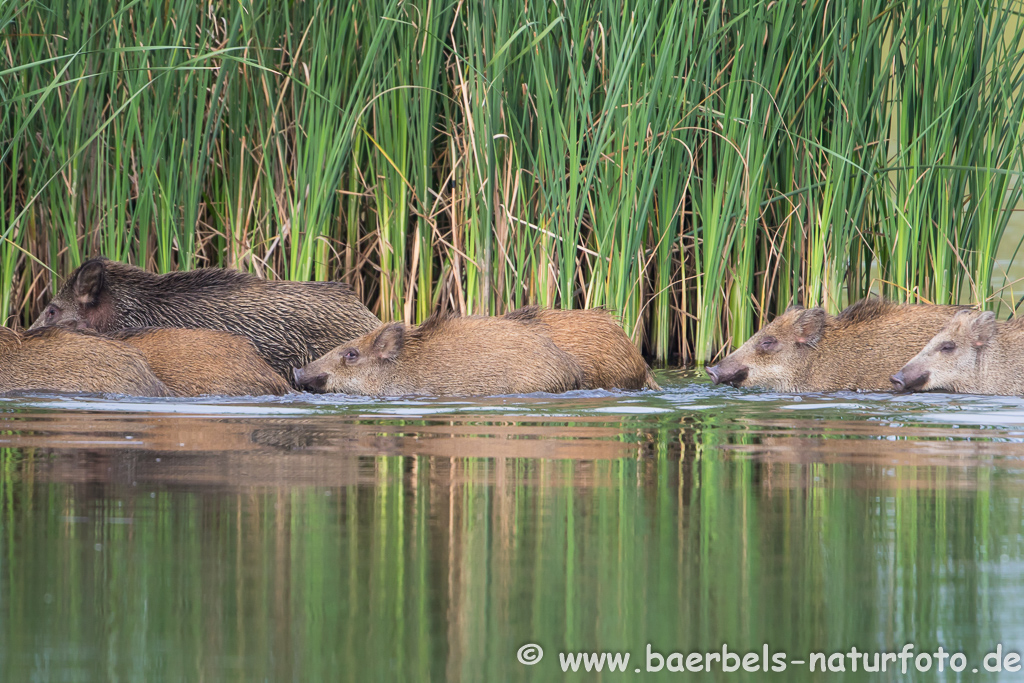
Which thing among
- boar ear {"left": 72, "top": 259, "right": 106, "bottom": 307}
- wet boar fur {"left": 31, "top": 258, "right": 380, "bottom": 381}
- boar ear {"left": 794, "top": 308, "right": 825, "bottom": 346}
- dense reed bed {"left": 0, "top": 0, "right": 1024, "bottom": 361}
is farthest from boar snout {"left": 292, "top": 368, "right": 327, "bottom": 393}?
boar ear {"left": 794, "top": 308, "right": 825, "bottom": 346}

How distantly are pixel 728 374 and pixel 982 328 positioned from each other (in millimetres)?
1659

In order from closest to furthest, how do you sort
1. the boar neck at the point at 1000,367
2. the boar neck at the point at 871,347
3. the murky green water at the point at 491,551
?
1. the murky green water at the point at 491,551
2. the boar neck at the point at 1000,367
3. the boar neck at the point at 871,347

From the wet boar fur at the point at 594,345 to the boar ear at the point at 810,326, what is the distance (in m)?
1.21

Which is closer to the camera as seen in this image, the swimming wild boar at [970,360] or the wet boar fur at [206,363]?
the wet boar fur at [206,363]

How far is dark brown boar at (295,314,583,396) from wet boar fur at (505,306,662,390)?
13 centimetres

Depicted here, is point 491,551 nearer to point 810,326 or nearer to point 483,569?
point 483,569

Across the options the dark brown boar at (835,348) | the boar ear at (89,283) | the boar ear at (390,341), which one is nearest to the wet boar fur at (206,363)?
the boar ear at (390,341)

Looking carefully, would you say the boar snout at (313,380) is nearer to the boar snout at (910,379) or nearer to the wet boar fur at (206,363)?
the wet boar fur at (206,363)

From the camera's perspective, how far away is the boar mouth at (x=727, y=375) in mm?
9516

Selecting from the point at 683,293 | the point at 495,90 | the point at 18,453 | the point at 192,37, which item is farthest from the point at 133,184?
the point at 18,453

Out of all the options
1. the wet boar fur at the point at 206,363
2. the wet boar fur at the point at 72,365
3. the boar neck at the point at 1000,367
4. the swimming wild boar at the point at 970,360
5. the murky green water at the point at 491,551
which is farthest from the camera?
the boar neck at the point at 1000,367

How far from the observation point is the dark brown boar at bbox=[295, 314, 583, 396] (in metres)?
8.84

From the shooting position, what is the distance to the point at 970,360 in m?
9.12

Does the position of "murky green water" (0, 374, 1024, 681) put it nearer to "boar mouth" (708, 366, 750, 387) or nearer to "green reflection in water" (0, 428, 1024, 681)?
"green reflection in water" (0, 428, 1024, 681)
